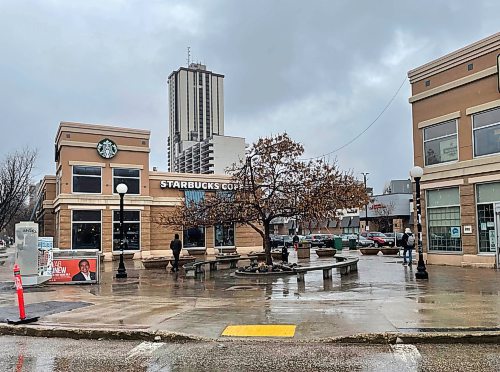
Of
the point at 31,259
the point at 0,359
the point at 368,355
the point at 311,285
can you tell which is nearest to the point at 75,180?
the point at 31,259

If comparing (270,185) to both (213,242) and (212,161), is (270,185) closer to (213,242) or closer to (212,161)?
(213,242)

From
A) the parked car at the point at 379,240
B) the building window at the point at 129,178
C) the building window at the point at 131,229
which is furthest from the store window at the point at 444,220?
the parked car at the point at 379,240

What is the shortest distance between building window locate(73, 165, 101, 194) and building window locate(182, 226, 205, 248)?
25.4ft

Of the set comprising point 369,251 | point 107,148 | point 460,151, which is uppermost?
point 107,148

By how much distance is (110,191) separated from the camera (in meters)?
35.6

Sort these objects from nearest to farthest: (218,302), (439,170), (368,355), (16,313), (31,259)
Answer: (368,355) → (16,313) → (218,302) → (31,259) → (439,170)

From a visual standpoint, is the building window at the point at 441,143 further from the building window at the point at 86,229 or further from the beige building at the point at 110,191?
the building window at the point at 86,229

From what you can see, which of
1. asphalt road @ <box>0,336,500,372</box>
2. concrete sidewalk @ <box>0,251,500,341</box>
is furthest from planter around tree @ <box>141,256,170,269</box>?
asphalt road @ <box>0,336,500,372</box>

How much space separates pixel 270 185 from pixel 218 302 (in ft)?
30.4

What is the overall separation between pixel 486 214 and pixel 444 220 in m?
2.17

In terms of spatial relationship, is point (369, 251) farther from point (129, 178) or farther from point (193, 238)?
point (129, 178)

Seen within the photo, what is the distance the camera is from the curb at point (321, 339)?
7.71m

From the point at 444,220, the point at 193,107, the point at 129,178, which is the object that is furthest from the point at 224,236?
the point at 193,107

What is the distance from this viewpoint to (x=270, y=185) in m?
21.2
